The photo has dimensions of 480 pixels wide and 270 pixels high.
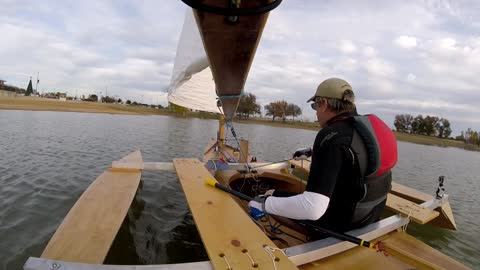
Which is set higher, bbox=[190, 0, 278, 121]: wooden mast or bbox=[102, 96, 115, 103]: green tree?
bbox=[102, 96, 115, 103]: green tree

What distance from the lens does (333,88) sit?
237 centimetres

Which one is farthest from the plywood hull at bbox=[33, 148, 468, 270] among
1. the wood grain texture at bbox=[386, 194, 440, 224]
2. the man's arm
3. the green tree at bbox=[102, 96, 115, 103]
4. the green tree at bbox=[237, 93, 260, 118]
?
the green tree at bbox=[102, 96, 115, 103]

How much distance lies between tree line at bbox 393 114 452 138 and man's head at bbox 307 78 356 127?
106176 millimetres

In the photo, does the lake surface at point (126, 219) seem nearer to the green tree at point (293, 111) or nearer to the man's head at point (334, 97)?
the man's head at point (334, 97)

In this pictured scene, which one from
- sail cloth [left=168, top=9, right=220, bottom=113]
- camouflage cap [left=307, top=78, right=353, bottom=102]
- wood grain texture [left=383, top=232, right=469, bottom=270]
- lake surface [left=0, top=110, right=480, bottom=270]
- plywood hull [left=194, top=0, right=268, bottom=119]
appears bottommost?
lake surface [left=0, top=110, right=480, bottom=270]

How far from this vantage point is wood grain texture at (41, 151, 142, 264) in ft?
7.30

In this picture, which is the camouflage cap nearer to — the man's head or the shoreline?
the man's head

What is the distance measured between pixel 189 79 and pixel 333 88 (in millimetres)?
4460

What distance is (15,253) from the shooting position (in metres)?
3.49

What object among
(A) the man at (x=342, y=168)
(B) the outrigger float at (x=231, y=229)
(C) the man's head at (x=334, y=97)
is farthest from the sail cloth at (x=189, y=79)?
(A) the man at (x=342, y=168)

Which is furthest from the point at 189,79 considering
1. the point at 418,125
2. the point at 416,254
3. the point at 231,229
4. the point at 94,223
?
the point at 418,125

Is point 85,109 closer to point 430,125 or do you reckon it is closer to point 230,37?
point 230,37

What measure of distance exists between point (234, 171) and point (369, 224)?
294cm

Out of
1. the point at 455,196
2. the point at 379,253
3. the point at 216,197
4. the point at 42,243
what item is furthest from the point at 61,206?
the point at 455,196
